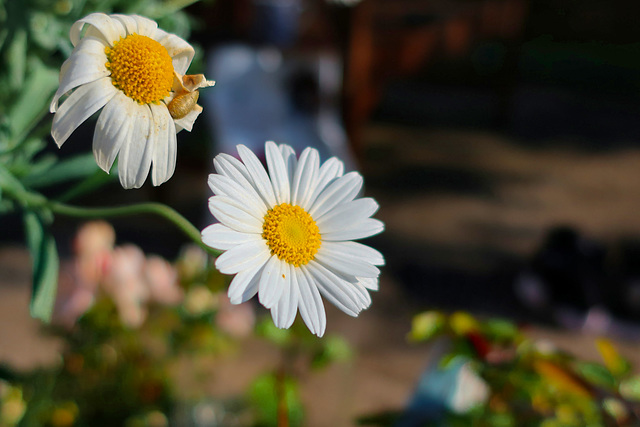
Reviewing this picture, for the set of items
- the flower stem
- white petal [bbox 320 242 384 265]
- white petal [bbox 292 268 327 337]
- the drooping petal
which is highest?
the drooping petal

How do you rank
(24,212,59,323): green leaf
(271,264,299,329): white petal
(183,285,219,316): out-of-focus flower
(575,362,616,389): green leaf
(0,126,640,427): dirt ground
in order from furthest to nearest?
(0,126,640,427): dirt ground
(183,285,219,316): out-of-focus flower
(575,362,616,389): green leaf
(24,212,59,323): green leaf
(271,264,299,329): white petal

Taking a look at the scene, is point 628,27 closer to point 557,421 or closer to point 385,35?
point 385,35

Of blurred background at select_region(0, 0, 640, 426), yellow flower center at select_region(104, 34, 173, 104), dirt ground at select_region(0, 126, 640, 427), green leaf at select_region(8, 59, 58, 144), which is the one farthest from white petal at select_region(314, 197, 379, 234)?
dirt ground at select_region(0, 126, 640, 427)

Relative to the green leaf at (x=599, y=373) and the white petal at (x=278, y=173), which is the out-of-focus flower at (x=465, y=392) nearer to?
the green leaf at (x=599, y=373)

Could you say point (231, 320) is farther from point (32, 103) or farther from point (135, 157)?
point (135, 157)

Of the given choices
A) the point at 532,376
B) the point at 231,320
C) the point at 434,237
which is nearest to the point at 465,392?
the point at 532,376

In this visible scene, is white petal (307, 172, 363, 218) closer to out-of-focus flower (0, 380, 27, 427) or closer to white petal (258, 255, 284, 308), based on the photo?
white petal (258, 255, 284, 308)

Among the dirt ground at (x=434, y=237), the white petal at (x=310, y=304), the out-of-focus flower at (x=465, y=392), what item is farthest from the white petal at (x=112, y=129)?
the dirt ground at (x=434, y=237)
